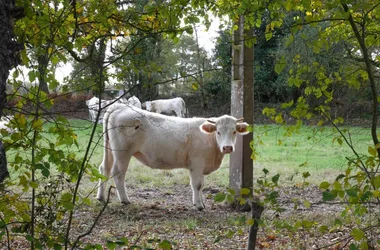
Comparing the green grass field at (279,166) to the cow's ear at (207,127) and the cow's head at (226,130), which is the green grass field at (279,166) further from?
the cow's ear at (207,127)

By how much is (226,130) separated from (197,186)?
107cm

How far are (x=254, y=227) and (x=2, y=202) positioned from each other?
4.74ft

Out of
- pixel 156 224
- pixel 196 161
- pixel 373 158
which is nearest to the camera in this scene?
pixel 373 158

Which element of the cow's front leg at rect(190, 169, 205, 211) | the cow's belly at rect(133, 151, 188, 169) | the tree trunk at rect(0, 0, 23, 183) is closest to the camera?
the tree trunk at rect(0, 0, 23, 183)

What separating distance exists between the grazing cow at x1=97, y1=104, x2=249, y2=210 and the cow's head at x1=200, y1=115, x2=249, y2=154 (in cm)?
2

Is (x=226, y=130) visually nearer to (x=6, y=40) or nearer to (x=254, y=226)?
(x=254, y=226)

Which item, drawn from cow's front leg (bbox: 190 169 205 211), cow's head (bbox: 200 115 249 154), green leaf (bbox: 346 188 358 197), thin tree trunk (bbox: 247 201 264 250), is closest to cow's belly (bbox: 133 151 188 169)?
cow's front leg (bbox: 190 169 205 211)

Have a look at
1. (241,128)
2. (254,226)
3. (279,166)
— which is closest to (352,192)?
(254,226)

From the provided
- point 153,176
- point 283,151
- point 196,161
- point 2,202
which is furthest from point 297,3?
point 283,151

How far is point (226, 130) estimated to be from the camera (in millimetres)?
8148

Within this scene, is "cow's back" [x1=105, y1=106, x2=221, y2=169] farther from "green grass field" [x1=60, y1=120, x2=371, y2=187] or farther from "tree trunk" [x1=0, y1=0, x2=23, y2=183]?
"tree trunk" [x1=0, y1=0, x2=23, y2=183]

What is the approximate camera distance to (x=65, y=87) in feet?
9.36

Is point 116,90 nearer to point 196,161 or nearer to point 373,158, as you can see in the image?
point 373,158

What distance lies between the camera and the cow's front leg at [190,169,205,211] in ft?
26.5
